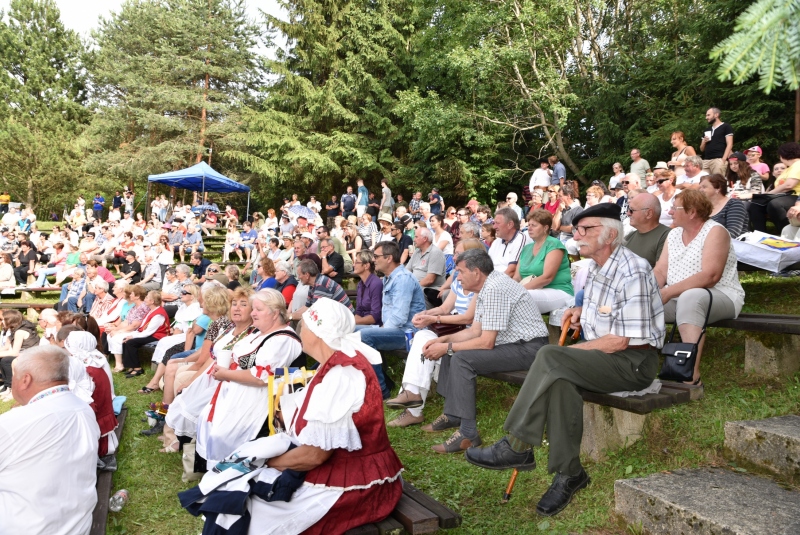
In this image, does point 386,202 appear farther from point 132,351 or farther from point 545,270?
point 545,270

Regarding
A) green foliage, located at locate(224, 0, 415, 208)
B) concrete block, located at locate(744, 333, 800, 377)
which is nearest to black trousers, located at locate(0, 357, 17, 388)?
concrete block, located at locate(744, 333, 800, 377)

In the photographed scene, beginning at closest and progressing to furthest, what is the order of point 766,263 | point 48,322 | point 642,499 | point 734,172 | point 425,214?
point 642,499, point 766,263, point 734,172, point 48,322, point 425,214

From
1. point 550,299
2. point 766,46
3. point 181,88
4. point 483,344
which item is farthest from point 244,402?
point 181,88

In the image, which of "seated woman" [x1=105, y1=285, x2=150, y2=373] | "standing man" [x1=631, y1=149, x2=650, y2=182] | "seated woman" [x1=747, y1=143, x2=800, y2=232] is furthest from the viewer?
"standing man" [x1=631, y1=149, x2=650, y2=182]

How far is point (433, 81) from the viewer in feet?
70.9

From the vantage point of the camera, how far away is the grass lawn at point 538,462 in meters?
3.23

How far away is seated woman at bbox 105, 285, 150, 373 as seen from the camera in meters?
9.11

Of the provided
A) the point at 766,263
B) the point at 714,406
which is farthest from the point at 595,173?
the point at 714,406

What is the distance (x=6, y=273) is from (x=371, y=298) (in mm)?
12210

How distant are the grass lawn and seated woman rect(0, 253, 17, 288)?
11.7 meters

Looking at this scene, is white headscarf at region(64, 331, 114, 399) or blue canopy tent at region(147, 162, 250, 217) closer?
white headscarf at region(64, 331, 114, 399)

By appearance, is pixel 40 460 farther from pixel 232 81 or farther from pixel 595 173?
pixel 232 81

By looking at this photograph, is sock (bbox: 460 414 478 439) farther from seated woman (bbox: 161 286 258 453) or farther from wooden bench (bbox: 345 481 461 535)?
seated woman (bbox: 161 286 258 453)

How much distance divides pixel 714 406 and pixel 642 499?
1082mm
